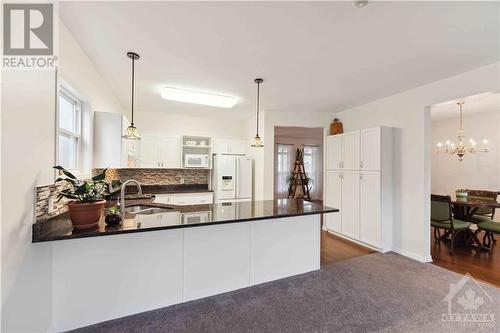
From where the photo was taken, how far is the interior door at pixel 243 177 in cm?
501

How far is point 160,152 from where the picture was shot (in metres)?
4.79

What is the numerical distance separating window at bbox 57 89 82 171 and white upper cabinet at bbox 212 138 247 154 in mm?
2794

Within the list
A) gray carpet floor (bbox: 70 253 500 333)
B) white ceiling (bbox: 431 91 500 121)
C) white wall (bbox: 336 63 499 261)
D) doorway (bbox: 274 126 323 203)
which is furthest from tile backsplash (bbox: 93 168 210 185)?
white ceiling (bbox: 431 91 500 121)

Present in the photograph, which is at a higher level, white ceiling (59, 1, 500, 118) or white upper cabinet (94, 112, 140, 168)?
white ceiling (59, 1, 500, 118)

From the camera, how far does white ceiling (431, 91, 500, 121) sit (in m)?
3.91

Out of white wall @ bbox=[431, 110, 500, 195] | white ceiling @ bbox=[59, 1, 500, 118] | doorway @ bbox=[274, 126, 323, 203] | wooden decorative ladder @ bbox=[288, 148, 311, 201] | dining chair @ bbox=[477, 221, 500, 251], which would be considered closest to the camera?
white ceiling @ bbox=[59, 1, 500, 118]

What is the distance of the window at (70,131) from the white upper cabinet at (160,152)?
1.93m

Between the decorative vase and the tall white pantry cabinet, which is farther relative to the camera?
the decorative vase

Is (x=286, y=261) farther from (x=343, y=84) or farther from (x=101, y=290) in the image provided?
(x=343, y=84)

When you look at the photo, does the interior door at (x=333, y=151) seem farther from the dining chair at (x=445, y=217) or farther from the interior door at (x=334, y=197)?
the dining chair at (x=445, y=217)

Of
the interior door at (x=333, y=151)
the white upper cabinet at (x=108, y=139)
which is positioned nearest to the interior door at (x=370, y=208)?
the interior door at (x=333, y=151)

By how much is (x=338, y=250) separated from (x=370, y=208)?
90cm

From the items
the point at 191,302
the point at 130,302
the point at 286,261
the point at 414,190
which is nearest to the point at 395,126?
the point at 414,190

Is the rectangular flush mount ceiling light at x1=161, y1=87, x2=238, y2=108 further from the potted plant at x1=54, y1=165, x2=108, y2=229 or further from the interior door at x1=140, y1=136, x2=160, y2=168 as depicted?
the potted plant at x1=54, y1=165, x2=108, y2=229
